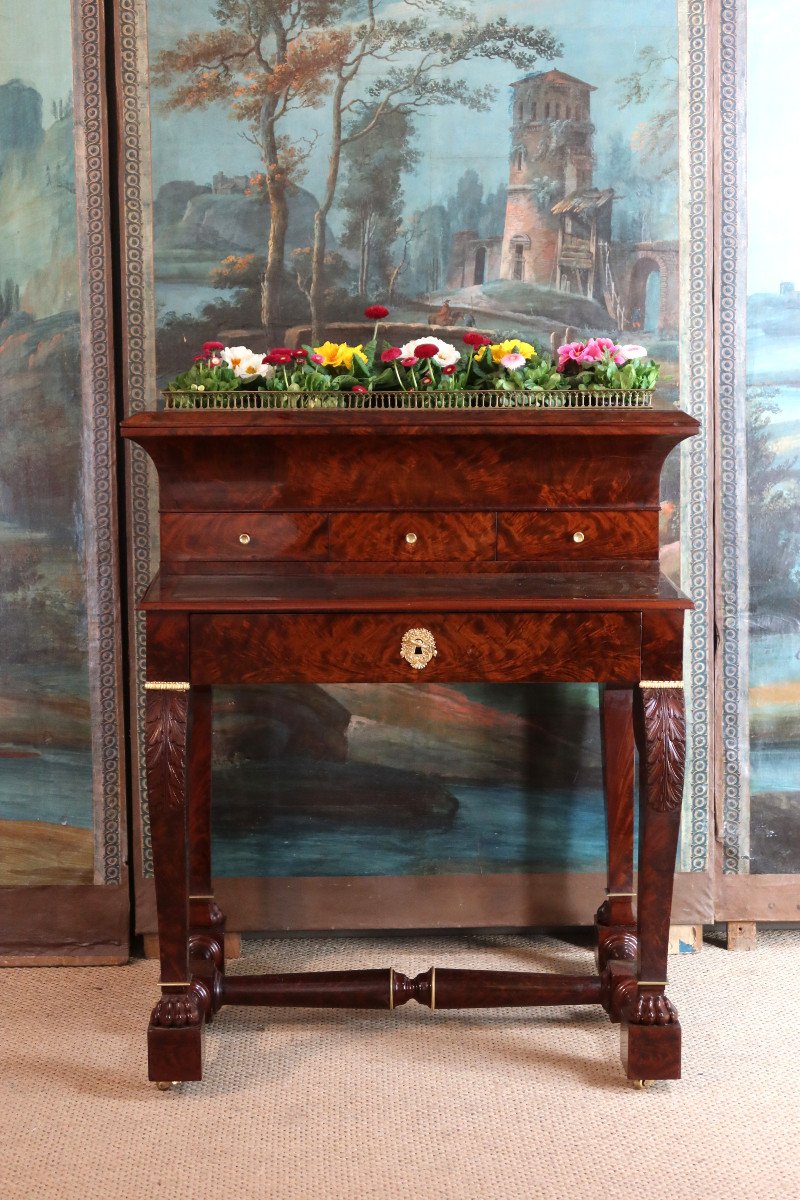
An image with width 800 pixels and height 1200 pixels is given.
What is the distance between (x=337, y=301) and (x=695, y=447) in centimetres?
111

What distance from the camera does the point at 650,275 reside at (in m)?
3.89

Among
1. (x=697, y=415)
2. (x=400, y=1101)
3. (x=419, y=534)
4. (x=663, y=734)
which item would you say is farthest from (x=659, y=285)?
(x=400, y=1101)

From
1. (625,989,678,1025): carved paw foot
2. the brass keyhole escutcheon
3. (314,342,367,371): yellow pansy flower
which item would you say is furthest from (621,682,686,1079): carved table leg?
(314,342,367,371): yellow pansy flower

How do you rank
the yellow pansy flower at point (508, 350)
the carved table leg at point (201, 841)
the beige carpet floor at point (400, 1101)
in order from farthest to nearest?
the carved table leg at point (201, 841) < the yellow pansy flower at point (508, 350) < the beige carpet floor at point (400, 1101)

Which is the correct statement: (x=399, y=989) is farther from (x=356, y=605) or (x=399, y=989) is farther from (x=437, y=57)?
(x=437, y=57)

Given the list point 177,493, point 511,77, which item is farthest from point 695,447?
point 177,493

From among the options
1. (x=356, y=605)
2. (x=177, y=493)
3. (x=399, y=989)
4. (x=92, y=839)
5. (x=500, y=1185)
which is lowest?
(x=500, y=1185)

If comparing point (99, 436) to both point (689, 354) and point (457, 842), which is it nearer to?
point (457, 842)

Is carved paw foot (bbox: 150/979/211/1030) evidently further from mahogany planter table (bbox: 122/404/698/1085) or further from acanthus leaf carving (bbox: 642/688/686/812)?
acanthus leaf carving (bbox: 642/688/686/812)

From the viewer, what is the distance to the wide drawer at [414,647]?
3.09 meters

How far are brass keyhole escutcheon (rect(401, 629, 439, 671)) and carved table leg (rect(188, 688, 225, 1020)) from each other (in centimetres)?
80

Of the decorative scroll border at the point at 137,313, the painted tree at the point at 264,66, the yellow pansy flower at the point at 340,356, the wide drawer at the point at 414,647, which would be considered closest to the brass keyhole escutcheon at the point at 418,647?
the wide drawer at the point at 414,647

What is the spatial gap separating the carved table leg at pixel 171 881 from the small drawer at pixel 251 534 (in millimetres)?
349

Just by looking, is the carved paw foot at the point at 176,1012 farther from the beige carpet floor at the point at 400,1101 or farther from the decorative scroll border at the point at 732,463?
the decorative scroll border at the point at 732,463
